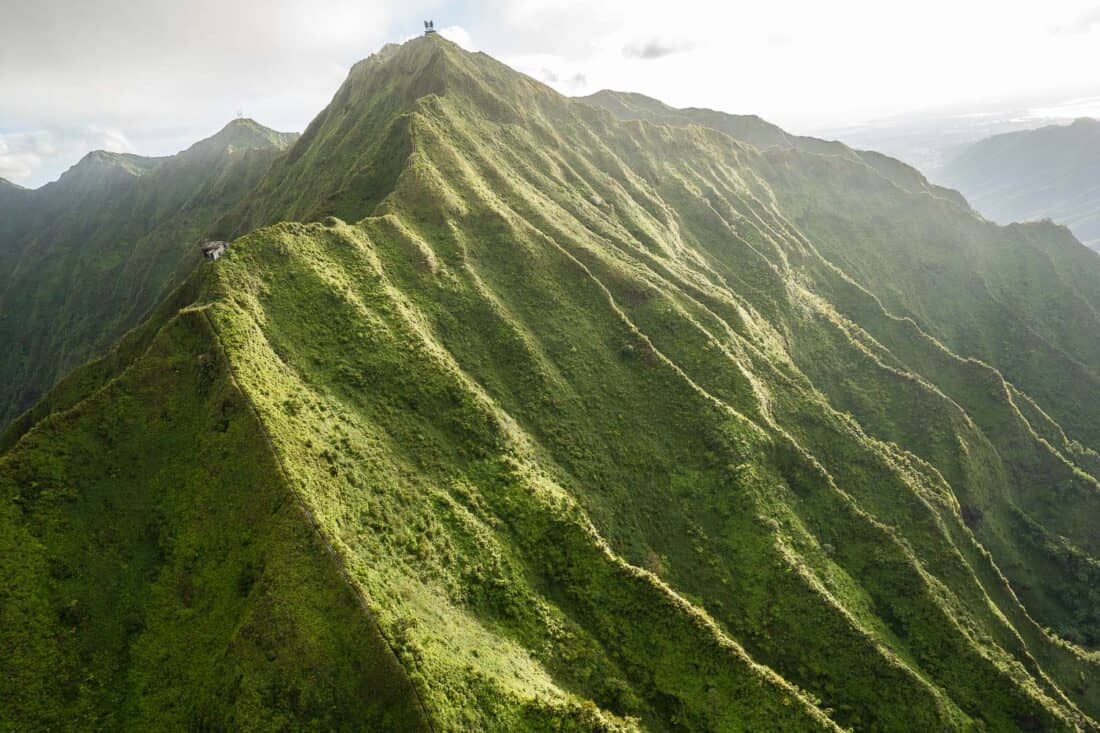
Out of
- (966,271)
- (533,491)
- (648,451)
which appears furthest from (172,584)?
(966,271)

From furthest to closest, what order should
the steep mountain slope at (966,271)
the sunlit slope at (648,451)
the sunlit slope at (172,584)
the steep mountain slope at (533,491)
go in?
1. the steep mountain slope at (966,271)
2. the sunlit slope at (648,451)
3. the steep mountain slope at (533,491)
4. the sunlit slope at (172,584)

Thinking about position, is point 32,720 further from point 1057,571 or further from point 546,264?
point 1057,571

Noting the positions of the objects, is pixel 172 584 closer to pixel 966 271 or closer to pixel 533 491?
pixel 533 491

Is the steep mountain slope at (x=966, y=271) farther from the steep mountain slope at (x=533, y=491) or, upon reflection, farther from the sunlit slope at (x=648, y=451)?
the sunlit slope at (x=648, y=451)

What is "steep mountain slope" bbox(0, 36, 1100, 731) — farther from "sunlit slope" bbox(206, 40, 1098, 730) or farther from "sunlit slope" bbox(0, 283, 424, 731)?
"sunlit slope" bbox(206, 40, 1098, 730)

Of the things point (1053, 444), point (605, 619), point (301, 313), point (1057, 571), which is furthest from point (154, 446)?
point (1053, 444)

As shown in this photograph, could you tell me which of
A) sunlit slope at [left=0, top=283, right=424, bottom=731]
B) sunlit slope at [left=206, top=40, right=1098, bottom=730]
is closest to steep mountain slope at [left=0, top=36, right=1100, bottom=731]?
sunlit slope at [left=0, top=283, right=424, bottom=731]

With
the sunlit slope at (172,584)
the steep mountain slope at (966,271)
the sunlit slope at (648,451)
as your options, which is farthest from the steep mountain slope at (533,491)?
the steep mountain slope at (966,271)

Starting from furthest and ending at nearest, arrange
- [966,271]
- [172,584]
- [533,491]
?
[966,271] < [533,491] < [172,584]

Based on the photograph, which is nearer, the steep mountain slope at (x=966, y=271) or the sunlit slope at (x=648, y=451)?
the sunlit slope at (x=648, y=451)
